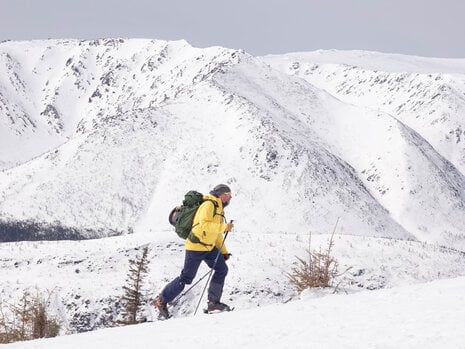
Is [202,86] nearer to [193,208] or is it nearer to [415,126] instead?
[415,126]

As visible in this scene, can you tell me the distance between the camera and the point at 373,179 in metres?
80.6

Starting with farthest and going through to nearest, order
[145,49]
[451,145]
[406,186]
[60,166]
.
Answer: [145,49] < [451,145] < [406,186] < [60,166]

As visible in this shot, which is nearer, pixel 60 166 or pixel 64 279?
pixel 64 279

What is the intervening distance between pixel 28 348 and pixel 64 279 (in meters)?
18.1

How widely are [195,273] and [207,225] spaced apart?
0.96 meters

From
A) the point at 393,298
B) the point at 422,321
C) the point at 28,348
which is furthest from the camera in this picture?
the point at 393,298

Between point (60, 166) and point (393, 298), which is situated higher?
point (60, 166)

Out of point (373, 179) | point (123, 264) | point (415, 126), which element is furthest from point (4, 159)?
point (123, 264)

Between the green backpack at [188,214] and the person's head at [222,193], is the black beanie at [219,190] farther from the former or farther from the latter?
the green backpack at [188,214]

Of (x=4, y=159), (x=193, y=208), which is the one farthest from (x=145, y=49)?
(x=193, y=208)

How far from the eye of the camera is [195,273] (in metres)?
8.08

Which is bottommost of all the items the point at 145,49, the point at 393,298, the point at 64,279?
the point at 64,279

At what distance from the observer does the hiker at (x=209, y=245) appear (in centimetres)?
757

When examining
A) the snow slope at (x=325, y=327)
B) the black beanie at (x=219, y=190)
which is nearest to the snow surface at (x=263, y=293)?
the snow slope at (x=325, y=327)
